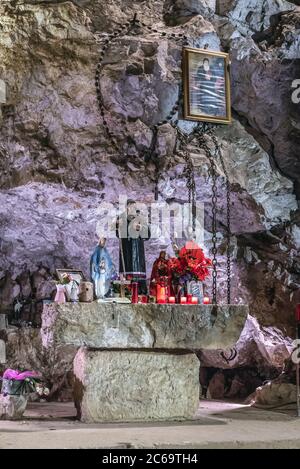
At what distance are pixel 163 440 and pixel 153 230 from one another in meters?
4.59

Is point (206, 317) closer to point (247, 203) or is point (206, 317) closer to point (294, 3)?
point (247, 203)

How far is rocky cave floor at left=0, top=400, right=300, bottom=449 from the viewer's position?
5250mm

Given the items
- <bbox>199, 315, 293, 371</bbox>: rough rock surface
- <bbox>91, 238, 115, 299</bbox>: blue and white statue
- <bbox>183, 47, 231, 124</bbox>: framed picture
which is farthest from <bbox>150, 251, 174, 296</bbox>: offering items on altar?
<bbox>199, 315, 293, 371</bbox>: rough rock surface

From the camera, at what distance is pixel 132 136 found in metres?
8.23

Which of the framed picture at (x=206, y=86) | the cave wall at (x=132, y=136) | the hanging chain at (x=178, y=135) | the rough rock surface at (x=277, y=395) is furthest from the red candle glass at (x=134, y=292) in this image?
the rough rock surface at (x=277, y=395)

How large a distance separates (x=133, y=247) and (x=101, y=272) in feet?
2.71

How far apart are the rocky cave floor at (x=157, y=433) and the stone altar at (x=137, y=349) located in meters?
0.21

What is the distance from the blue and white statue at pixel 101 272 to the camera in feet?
22.5

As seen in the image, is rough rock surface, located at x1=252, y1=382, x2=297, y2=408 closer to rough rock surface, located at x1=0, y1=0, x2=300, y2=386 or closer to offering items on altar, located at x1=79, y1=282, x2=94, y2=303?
rough rock surface, located at x1=0, y1=0, x2=300, y2=386

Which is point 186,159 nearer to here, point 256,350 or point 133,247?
point 133,247

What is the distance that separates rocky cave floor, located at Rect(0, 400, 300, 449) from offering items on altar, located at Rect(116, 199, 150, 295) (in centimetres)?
168

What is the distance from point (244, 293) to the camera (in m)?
10.8

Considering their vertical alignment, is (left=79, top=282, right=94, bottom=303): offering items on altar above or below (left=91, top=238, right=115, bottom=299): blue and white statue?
below

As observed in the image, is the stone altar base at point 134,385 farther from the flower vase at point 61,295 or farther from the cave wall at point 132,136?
the cave wall at point 132,136
